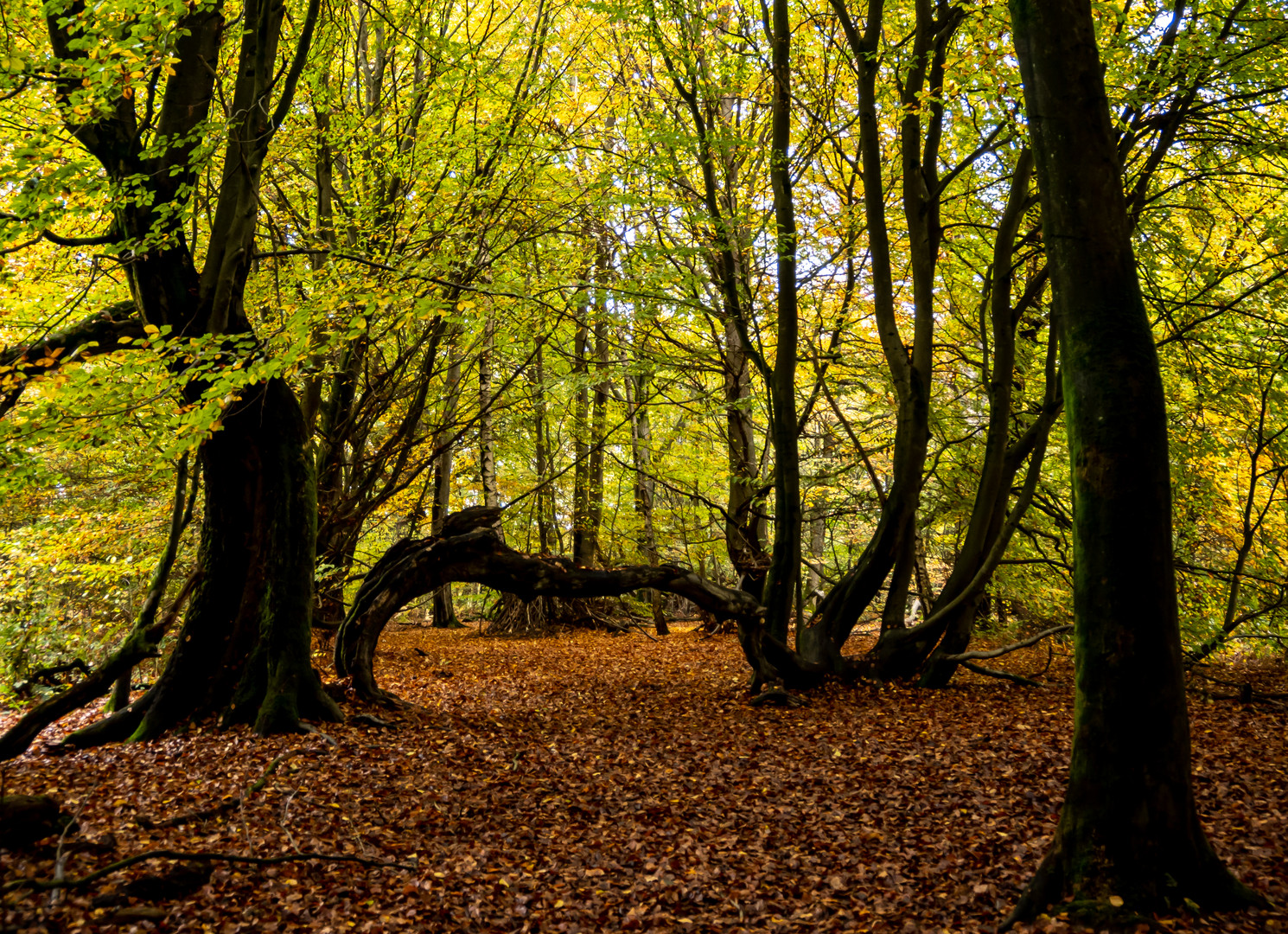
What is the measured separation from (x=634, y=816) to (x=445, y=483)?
11.1 meters

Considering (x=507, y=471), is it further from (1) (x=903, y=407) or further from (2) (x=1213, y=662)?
(2) (x=1213, y=662)

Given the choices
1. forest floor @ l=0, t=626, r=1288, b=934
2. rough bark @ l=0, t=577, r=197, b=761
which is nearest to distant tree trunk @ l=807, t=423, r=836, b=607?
forest floor @ l=0, t=626, r=1288, b=934

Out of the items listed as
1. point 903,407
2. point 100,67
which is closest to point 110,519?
point 100,67

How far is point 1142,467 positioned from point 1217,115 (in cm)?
640

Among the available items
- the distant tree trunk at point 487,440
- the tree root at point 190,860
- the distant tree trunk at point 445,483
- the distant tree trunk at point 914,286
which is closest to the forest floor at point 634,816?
the tree root at point 190,860

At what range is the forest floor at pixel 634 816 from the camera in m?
3.63

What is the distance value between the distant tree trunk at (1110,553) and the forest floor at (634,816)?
0.22 m

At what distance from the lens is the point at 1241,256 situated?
309 inches

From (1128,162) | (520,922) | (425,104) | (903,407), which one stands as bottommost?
(520,922)

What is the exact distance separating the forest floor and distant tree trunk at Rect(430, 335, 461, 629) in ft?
20.5

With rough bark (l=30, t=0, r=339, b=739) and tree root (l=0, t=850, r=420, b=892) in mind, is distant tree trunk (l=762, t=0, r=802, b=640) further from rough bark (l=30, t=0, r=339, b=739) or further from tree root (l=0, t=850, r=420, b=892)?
tree root (l=0, t=850, r=420, b=892)

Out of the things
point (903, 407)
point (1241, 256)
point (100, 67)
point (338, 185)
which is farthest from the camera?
point (338, 185)

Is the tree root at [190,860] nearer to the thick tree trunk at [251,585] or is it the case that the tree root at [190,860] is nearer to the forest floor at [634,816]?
the forest floor at [634,816]

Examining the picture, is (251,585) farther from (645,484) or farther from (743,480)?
(645,484)
